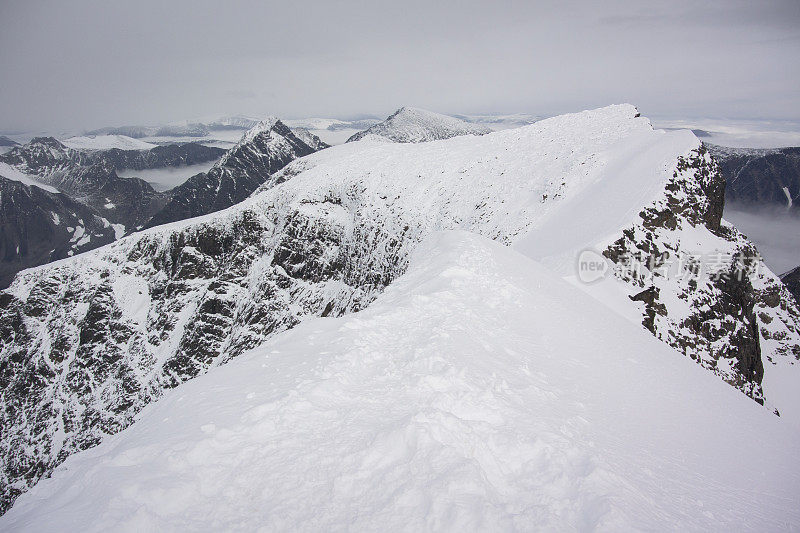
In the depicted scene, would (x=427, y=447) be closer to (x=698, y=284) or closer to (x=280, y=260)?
(x=698, y=284)

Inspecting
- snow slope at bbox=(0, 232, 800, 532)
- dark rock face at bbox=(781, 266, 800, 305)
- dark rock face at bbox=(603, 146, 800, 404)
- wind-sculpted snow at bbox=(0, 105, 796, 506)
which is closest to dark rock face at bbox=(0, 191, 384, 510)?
wind-sculpted snow at bbox=(0, 105, 796, 506)

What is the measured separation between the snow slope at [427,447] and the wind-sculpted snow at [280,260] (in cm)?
1457

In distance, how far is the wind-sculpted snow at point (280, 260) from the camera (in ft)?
109

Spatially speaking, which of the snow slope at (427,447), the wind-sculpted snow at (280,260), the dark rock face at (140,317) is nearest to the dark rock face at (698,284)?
the wind-sculpted snow at (280,260)

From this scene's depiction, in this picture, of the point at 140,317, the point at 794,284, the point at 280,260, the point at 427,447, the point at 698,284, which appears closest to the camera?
the point at 427,447

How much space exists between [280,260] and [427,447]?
5450cm

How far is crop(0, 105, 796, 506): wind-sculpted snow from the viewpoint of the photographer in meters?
33.3

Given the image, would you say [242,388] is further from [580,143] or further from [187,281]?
[187,281]

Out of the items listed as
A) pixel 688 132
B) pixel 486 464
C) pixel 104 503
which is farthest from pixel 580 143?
pixel 104 503

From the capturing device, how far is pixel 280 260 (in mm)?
55750

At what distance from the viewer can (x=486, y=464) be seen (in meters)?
4.96

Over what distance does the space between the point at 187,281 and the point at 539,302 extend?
69080 millimetres

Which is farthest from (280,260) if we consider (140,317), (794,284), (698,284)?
(794,284)

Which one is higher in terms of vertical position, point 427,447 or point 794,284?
point 427,447
